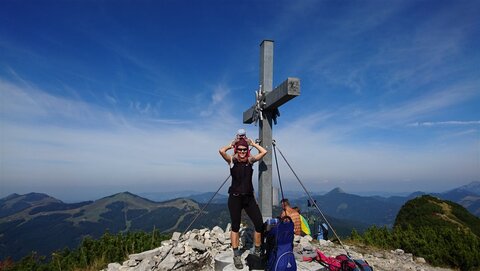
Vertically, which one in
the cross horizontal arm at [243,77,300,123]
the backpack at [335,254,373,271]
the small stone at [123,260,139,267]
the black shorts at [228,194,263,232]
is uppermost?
the cross horizontal arm at [243,77,300,123]

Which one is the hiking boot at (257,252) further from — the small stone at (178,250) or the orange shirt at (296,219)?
the orange shirt at (296,219)

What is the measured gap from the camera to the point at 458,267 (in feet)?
26.8

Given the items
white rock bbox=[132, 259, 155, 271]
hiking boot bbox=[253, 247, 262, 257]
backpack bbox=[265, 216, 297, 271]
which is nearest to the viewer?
backpack bbox=[265, 216, 297, 271]

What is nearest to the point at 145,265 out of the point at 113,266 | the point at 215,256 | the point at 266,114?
the point at 113,266

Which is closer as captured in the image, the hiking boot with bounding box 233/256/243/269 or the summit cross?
the hiking boot with bounding box 233/256/243/269

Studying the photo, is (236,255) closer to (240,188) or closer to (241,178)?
(240,188)

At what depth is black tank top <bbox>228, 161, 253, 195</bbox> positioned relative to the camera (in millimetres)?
5539

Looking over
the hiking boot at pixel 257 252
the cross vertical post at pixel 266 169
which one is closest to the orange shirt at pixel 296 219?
the cross vertical post at pixel 266 169

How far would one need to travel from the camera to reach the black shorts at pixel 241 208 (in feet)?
18.2

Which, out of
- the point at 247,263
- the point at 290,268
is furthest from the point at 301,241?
the point at 290,268

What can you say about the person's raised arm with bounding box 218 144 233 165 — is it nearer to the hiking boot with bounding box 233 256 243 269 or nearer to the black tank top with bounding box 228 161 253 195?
the black tank top with bounding box 228 161 253 195

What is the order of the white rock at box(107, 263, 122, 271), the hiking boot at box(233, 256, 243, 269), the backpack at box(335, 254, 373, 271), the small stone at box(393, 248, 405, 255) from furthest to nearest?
the small stone at box(393, 248, 405, 255) → the white rock at box(107, 263, 122, 271) → the backpack at box(335, 254, 373, 271) → the hiking boot at box(233, 256, 243, 269)

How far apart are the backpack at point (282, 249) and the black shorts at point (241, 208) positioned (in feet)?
1.76

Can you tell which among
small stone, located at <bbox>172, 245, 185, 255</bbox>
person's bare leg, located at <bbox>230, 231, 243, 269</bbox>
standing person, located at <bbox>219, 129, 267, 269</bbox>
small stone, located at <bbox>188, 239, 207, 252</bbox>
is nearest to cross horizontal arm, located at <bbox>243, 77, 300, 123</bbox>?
standing person, located at <bbox>219, 129, 267, 269</bbox>
